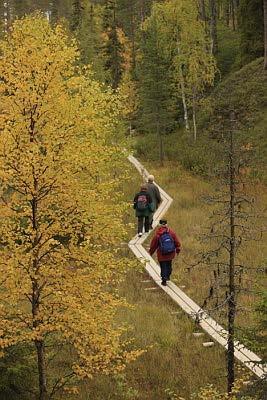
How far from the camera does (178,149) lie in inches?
1407

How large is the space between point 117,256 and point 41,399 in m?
9.18

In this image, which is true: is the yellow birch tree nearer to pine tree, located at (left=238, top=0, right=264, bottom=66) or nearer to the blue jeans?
the blue jeans

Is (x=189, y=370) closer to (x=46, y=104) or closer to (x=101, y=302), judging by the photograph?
(x=101, y=302)

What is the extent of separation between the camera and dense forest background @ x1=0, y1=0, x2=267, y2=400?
9125mm

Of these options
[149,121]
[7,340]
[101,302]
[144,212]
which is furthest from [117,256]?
[149,121]

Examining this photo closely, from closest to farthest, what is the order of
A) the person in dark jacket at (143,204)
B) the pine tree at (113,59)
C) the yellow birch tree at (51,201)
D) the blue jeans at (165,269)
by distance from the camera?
the yellow birch tree at (51,201) → the blue jeans at (165,269) → the person in dark jacket at (143,204) → the pine tree at (113,59)

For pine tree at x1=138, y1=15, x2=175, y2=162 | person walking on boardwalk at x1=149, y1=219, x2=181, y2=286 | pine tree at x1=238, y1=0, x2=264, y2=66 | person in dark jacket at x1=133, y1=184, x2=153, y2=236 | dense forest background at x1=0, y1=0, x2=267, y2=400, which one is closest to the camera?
dense forest background at x1=0, y1=0, x2=267, y2=400

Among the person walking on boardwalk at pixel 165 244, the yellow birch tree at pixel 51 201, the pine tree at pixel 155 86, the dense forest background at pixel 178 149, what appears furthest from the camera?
the pine tree at pixel 155 86

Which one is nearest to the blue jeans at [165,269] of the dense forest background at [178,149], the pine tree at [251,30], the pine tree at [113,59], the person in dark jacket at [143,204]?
the dense forest background at [178,149]

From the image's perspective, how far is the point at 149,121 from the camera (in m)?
36.2

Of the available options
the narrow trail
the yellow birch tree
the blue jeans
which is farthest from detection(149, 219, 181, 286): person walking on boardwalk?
the yellow birch tree

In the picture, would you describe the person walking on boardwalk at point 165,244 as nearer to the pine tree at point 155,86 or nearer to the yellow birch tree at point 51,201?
the yellow birch tree at point 51,201

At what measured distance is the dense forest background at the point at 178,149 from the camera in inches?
359

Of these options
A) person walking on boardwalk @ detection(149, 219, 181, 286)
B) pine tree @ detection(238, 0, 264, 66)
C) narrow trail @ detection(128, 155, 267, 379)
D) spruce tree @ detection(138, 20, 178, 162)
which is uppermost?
pine tree @ detection(238, 0, 264, 66)
